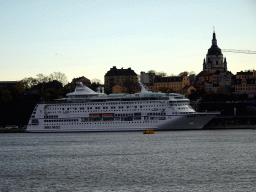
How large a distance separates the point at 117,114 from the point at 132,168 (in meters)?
49.9

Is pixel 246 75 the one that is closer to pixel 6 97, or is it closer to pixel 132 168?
pixel 6 97

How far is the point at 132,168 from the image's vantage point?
3922cm

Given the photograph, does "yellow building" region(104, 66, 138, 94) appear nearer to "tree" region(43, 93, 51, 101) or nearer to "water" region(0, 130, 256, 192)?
"tree" region(43, 93, 51, 101)

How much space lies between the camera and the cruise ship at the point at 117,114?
86312 millimetres

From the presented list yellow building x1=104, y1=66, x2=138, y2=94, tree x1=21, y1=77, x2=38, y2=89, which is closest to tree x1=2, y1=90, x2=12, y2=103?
tree x1=21, y1=77, x2=38, y2=89

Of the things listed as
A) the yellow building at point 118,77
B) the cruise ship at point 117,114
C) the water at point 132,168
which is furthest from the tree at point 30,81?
the water at point 132,168

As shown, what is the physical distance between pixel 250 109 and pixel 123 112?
46.0m

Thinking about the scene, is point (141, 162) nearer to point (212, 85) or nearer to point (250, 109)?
point (250, 109)

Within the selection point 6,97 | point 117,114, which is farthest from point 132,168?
point 6,97

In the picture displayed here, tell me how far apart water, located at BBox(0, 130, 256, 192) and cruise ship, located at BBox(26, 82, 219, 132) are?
90.8 feet

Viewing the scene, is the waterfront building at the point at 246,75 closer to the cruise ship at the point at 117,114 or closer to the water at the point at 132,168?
the cruise ship at the point at 117,114

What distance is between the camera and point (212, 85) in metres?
180

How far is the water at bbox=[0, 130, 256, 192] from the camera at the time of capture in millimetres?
32031

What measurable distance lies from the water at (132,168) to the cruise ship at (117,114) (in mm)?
27691
